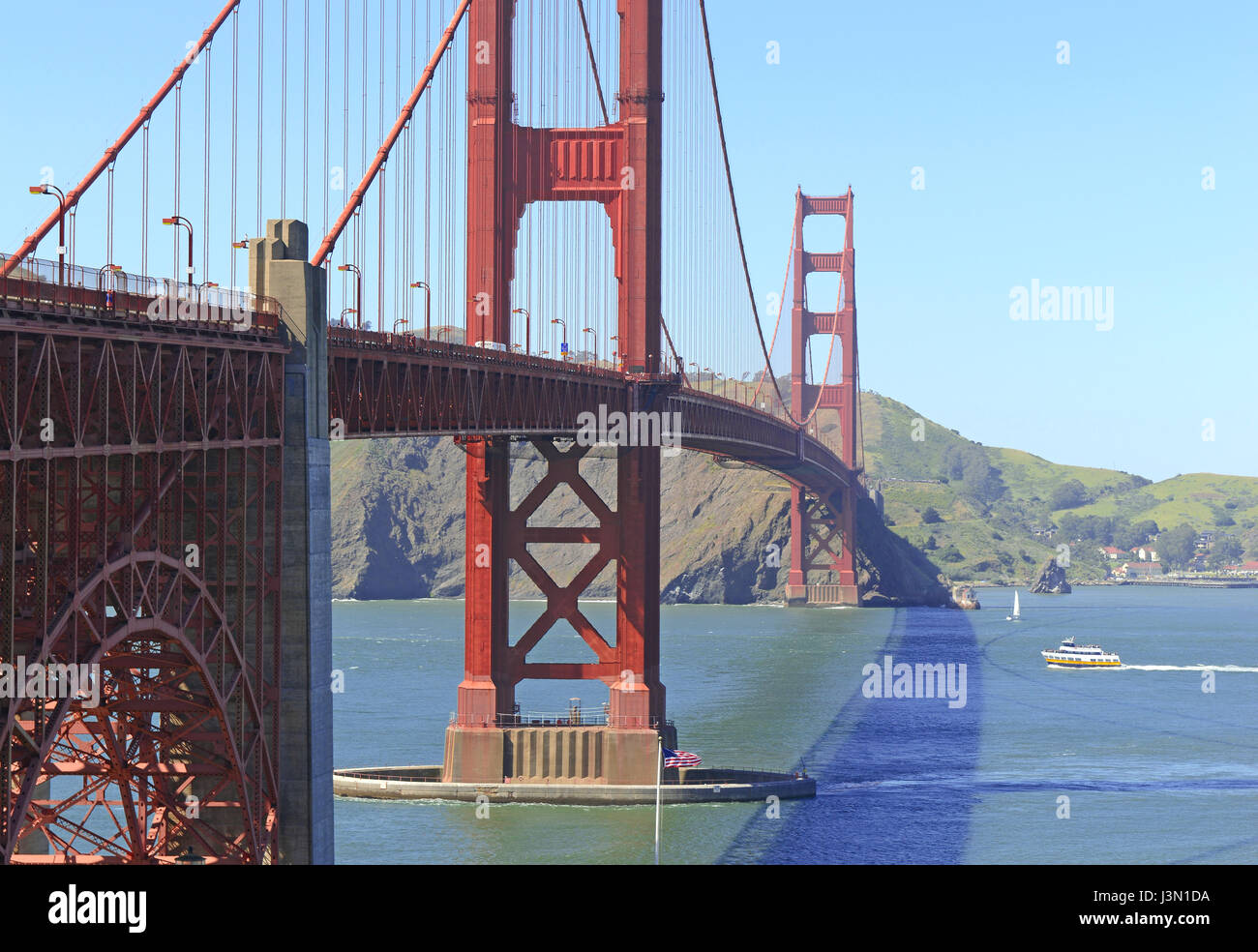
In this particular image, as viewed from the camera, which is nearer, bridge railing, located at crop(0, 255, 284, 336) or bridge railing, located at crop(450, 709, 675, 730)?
bridge railing, located at crop(0, 255, 284, 336)

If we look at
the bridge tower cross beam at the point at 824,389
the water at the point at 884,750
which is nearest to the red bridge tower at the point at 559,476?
the water at the point at 884,750

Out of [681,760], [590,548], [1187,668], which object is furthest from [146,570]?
[590,548]

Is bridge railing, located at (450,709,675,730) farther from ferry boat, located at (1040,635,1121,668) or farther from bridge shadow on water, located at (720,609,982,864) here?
ferry boat, located at (1040,635,1121,668)

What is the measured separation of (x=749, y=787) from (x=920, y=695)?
3125cm

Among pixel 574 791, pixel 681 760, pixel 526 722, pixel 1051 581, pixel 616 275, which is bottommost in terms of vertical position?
pixel 574 791

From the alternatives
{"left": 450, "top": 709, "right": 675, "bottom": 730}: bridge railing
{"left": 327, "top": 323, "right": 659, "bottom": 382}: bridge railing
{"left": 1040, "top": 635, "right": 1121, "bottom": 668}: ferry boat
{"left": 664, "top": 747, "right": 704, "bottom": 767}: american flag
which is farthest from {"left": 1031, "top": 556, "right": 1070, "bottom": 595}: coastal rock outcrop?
{"left": 664, "top": 747, "right": 704, "bottom": 767}: american flag

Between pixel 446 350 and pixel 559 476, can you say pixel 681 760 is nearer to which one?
pixel 559 476

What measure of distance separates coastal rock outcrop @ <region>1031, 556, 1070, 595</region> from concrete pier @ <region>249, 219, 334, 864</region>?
16907cm

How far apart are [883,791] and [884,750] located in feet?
30.5

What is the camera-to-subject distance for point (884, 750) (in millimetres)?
61594

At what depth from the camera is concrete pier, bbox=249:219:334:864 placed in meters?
29.4

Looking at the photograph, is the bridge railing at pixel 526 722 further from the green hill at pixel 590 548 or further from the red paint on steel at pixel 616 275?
the green hill at pixel 590 548

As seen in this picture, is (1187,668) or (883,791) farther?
(1187,668)
